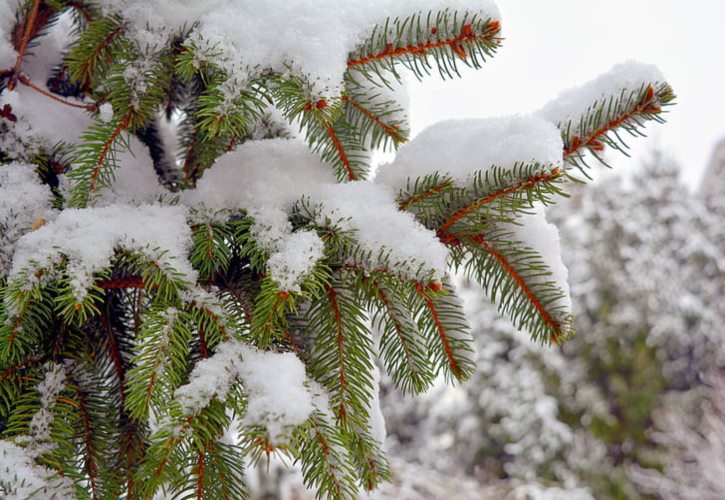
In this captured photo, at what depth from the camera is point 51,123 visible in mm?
810

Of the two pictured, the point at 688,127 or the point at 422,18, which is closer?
the point at 422,18

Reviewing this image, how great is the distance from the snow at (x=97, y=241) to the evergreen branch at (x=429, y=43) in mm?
321

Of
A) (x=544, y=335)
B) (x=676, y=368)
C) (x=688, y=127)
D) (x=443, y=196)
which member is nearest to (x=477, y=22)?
(x=443, y=196)

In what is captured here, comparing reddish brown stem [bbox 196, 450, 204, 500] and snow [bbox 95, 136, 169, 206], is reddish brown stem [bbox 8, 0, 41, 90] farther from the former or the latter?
reddish brown stem [bbox 196, 450, 204, 500]

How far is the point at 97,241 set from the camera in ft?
2.01

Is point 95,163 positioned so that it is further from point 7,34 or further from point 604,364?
point 604,364

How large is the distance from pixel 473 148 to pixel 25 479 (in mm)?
629

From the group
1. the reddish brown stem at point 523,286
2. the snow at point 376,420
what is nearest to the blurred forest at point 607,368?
the snow at point 376,420

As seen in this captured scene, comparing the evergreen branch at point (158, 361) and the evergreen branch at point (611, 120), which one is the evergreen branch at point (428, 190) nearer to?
the evergreen branch at point (611, 120)

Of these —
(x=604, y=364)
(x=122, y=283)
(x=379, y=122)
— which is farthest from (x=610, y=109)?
(x=604, y=364)

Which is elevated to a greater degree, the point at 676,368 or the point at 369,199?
the point at 676,368

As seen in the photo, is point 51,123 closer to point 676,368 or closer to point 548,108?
point 548,108

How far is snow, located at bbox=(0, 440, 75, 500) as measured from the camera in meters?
0.53

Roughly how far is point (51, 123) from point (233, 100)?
14.0 inches
